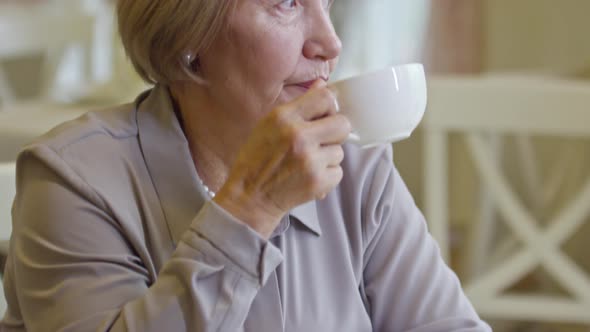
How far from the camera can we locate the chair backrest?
1.32 metres

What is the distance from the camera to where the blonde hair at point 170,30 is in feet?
3.89

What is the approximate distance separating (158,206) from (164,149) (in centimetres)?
8

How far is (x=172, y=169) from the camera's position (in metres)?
1.21

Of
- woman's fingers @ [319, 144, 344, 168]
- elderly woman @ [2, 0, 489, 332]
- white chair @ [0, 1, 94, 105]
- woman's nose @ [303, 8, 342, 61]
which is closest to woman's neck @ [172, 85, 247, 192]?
elderly woman @ [2, 0, 489, 332]

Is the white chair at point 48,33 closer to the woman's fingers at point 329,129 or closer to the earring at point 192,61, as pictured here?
the earring at point 192,61

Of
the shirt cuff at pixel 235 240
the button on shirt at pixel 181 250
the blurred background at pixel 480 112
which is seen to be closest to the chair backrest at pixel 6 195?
the blurred background at pixel 480 112

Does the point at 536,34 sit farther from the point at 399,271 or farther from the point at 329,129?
the point at 329,129

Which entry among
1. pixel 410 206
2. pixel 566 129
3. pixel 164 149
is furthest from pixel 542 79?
pixel 164 149

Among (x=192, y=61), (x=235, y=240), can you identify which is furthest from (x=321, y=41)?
(x=235, y=240)

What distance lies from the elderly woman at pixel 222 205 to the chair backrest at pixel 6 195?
124mm

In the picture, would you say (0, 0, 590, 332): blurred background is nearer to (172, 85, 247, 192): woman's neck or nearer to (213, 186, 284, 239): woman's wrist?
(172, 85, 247, 192): woman's neck

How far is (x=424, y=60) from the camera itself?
443cm

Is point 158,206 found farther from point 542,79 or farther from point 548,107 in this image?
point 542,79

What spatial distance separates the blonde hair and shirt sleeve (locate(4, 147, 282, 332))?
0.20 meters
